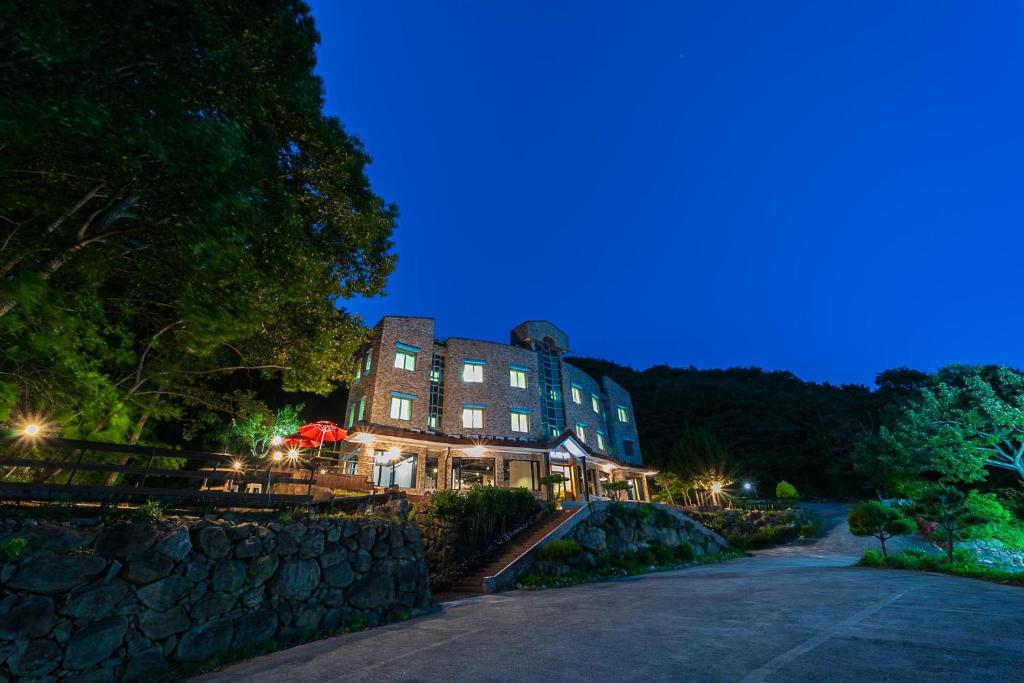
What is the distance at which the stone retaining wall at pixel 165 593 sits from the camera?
5.57m

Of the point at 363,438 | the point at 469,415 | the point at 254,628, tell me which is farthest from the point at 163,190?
the point at 469,415

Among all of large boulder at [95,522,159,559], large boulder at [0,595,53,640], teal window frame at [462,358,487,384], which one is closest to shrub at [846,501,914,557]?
teal window frame at [462,358,487,384]

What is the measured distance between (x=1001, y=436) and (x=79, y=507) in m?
30.2

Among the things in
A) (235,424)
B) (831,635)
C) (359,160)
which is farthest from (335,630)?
(235,424)

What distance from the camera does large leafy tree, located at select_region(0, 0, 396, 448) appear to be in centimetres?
641

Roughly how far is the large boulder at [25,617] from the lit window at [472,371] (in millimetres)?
20847

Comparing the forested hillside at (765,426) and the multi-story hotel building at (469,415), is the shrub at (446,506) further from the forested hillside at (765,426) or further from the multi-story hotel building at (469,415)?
the forested hillside at (765,426)

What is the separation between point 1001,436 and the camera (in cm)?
1867

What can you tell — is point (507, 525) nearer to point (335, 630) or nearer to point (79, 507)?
point (335, 630)

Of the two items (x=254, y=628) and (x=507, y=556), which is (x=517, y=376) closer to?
(x=507, y=556)

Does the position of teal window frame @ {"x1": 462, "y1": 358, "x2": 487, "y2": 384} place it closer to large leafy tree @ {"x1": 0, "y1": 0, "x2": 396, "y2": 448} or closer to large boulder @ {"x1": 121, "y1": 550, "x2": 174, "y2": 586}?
large leafy tree @ {"x1": 0, "y1": 0, "x2": 396, "y2": 448}

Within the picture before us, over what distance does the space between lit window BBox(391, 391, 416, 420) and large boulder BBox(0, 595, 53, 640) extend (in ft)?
56.0

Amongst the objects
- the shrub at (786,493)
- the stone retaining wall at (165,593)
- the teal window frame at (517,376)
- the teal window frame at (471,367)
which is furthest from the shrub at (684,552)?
the shrub at (786,493)

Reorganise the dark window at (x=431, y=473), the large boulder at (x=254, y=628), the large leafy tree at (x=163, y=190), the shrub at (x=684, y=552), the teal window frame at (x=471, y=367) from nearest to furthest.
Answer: the large leafy tree at (x=163, y=190) < the large boulder at (x=254, y=628) < the shrub at (x=684, y=552) < the dark window at (x=431, y=473) < the teal window frame at (x=471, y=367)
